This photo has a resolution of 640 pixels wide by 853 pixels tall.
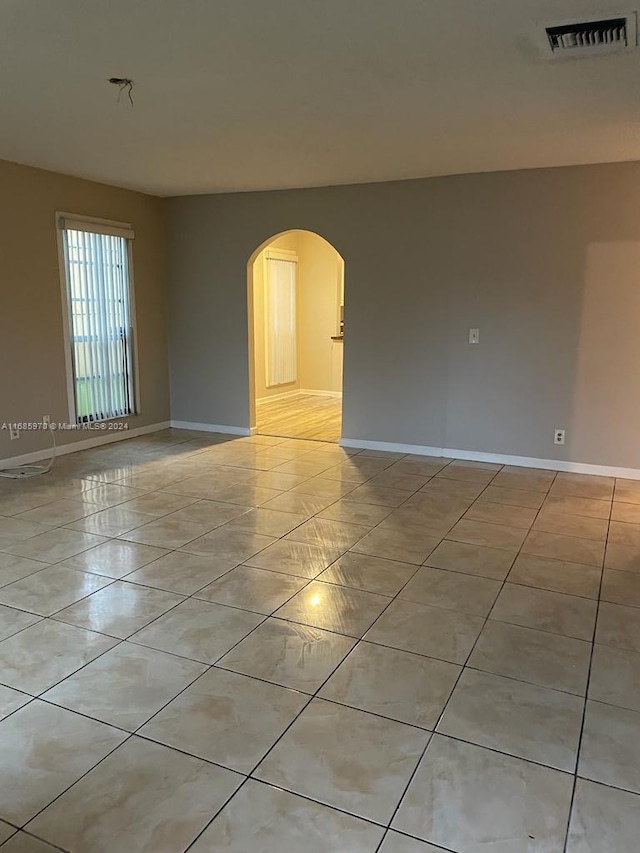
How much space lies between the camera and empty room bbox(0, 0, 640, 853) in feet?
5.93

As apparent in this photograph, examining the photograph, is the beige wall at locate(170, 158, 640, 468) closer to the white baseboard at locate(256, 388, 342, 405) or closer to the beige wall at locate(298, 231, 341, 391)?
the white baseboard at locate(256, 388, 342, 405)

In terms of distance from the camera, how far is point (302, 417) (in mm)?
7438

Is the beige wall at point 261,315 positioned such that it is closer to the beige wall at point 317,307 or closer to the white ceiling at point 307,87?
the beige wall at point 317,307

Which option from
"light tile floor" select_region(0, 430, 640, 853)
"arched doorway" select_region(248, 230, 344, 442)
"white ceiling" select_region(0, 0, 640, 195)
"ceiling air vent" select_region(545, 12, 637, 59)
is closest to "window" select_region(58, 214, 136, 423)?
"white ceiling" select_region(0, 0, 640, 195)

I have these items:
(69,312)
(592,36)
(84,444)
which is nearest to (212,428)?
(84,444)

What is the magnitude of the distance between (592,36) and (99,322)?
179 inches

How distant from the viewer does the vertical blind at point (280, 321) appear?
26.9ft

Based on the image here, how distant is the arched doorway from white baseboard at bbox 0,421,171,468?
60.4 inches

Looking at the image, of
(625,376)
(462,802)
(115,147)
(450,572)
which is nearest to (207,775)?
(462,802)

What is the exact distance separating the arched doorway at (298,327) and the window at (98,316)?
1969 millimetres

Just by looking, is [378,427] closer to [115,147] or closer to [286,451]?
[286,451]

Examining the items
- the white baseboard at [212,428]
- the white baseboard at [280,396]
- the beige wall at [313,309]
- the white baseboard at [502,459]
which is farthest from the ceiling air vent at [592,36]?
the white baseboard at [280,396]

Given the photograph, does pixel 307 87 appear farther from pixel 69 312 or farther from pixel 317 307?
pixel 317 307

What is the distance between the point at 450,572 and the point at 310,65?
2460 millimetres
